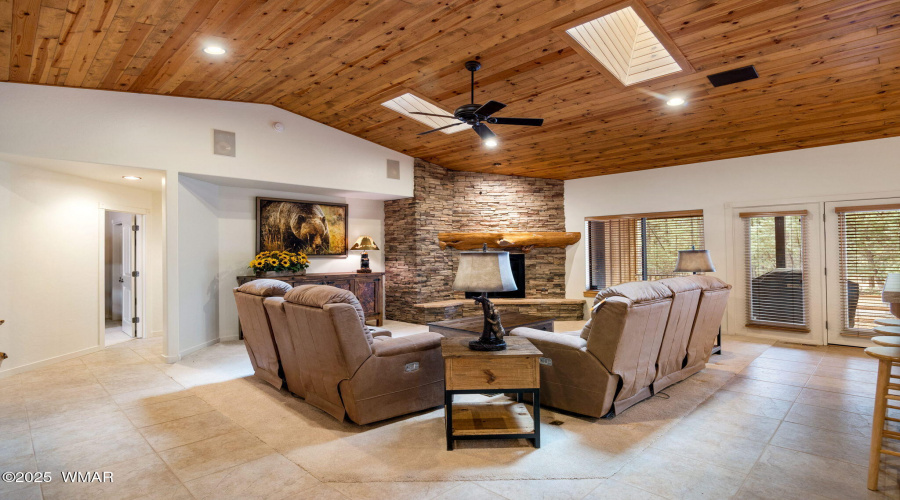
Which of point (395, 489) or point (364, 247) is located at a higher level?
point (364, 247)

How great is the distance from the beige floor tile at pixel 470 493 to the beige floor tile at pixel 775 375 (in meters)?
3.36

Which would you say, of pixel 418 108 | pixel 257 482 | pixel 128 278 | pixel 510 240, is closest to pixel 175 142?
pixel 418 108

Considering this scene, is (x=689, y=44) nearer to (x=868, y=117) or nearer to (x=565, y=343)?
(x=565, y=343)

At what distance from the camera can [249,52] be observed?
393 cm

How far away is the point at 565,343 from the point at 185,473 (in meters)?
2.46

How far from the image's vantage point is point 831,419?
315 cm

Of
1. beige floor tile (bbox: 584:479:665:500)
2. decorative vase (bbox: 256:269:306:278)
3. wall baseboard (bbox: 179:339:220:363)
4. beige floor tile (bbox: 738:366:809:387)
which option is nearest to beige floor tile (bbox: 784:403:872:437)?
beige floor tile (bbox: 738:366:809:387)

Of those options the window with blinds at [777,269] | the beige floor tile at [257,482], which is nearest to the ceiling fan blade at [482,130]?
the beige floor tile at [257,482]

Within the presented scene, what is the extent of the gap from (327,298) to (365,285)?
415 cm

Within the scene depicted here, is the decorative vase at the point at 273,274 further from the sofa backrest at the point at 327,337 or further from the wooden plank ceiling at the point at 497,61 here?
the sofa backrest at the point at 327,337

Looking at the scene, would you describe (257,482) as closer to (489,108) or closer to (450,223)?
(489,108)

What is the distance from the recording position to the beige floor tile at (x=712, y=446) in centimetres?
254

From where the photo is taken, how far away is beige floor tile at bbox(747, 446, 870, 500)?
2.20 m

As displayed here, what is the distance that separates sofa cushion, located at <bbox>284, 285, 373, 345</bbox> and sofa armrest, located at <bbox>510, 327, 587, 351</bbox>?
1191mm
